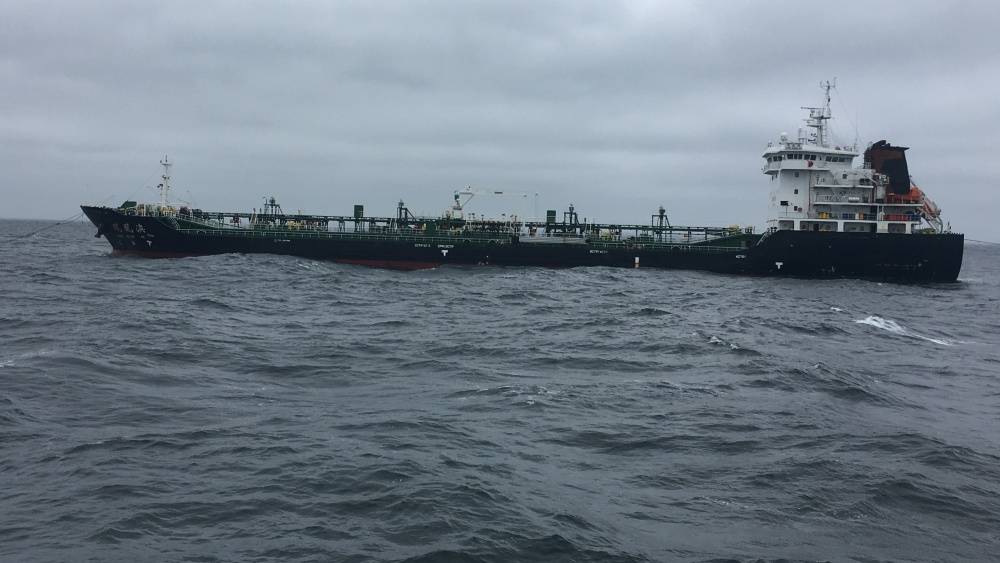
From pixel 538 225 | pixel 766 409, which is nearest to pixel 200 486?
pixel 766 409

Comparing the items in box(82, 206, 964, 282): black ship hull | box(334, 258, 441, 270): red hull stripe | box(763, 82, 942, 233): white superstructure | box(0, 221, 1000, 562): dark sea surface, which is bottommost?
box(0, 221, 1000, 562): dark sea surface

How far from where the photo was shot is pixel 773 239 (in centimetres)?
5816

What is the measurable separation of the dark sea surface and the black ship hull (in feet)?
91.3

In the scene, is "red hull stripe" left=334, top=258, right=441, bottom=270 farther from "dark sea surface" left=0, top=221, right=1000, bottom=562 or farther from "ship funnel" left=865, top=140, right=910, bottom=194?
"ship funnel" left=865, top=140, right=910, bottom=194

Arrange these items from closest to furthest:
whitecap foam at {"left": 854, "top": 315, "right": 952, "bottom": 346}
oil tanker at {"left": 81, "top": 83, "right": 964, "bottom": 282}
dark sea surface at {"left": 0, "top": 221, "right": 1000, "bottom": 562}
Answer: dark sea surface at {"left": 0, "top": 221, "right": 1000, "bottom": 562} → whitecap foam at {"left": 854, "top": 315, "right": 952, "bottom": 346} → oil tanker at {"left": 81, "top": 83, "right": 964, "bottom": 282}

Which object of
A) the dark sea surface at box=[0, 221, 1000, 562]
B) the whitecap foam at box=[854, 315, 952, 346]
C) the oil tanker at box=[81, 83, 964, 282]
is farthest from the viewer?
the oil tanker at box=[81, 83, 964, 282]

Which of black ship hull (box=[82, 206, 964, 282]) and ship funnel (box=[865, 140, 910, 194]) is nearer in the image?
black ship hull (box=[82, 206, 964, 282])

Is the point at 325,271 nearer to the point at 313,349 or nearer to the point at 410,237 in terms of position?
the point at 410,237

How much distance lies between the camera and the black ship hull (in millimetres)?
57938

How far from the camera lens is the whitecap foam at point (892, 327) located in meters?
31.0

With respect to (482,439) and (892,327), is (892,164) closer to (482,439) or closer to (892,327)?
(892,327)

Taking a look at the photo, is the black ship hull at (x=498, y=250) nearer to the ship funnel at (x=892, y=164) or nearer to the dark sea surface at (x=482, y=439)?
the ship funnel at (x=892, y=164)

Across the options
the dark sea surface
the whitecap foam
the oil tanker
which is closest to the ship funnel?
the oil tanker

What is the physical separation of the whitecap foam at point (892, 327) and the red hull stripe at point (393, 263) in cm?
3548
